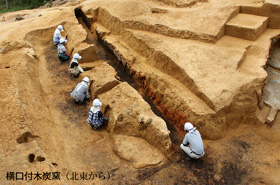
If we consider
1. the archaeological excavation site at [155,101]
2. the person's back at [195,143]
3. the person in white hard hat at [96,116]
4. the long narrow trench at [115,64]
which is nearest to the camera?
the archaeological excavation site at [155,101]

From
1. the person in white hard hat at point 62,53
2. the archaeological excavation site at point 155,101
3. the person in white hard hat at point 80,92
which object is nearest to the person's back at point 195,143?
the archaeological excavation site at point 155,101

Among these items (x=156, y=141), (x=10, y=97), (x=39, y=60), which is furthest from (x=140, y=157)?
(x=39, y=60)

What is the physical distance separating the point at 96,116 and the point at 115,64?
374 cm

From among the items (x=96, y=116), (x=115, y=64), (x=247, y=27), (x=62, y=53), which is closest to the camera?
(x=96, y=116)

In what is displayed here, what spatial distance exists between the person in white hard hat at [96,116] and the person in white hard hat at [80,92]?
0.95 meters

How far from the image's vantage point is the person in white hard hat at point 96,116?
5.52 metres

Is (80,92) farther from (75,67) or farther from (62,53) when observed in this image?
(62,53)

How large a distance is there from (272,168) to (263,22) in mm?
5170

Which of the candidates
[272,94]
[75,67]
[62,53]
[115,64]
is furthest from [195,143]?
[62,53]

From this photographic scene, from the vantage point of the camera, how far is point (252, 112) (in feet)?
19.7

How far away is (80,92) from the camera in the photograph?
633 cm

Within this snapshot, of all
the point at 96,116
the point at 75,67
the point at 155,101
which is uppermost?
the point at 75,67

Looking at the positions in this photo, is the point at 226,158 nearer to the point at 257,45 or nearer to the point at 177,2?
the point at 257,45

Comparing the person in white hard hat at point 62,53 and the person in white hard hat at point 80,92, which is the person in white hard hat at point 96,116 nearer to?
the person in white hard hat at point 80,92
